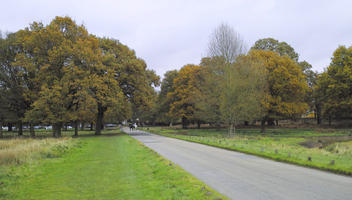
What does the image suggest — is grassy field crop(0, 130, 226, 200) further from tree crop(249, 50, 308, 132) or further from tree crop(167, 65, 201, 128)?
tree crop(167, 65, 201, 128)

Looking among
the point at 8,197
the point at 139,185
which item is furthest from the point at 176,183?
the point at 8,197

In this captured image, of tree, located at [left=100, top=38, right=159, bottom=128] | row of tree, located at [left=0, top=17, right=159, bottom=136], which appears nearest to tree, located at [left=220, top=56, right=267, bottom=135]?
tree, located at [left=100, top=38, right=159, bottom=128]

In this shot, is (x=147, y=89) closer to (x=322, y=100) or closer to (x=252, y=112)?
(x=252, y=112)

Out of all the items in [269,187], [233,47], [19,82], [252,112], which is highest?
[233,47]

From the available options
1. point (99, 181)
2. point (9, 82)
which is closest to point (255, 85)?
point (99, 181)

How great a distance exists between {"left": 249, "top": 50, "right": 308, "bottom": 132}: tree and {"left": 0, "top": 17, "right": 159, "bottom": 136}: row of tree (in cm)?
1978

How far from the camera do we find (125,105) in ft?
126

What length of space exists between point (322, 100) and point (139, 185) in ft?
173

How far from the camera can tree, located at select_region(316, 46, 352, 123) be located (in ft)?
146

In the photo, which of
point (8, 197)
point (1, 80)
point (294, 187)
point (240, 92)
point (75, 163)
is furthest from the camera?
point (1, 80)

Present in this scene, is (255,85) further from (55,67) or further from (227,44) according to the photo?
(55,67)

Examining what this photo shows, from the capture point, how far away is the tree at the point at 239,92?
102 feet

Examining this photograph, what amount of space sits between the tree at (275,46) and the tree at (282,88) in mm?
15953

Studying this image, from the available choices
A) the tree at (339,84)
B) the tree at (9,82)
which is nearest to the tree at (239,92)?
the tree at (339,84)
